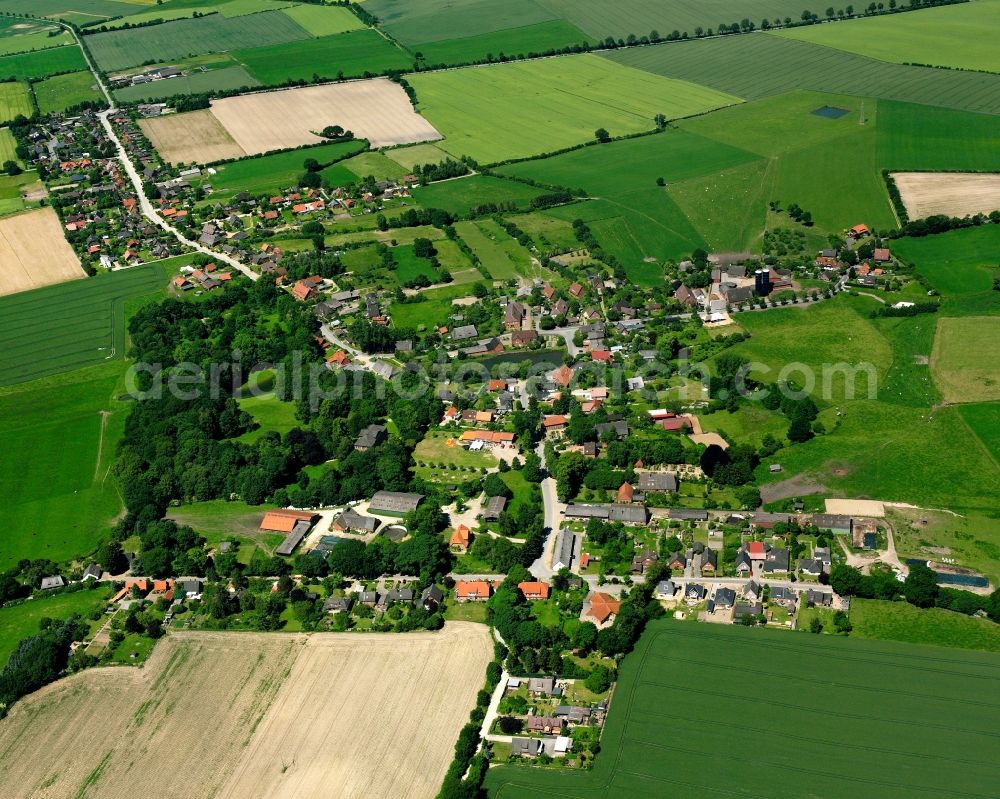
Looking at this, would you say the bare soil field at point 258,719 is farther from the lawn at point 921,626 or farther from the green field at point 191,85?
the green field at point 191,85

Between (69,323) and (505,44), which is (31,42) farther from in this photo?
(69,323)

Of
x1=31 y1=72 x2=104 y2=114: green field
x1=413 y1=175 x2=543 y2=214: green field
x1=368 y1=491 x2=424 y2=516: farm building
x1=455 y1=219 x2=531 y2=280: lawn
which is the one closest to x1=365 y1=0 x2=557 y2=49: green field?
x1=31 y1=72 x2=104 y2=114: green field

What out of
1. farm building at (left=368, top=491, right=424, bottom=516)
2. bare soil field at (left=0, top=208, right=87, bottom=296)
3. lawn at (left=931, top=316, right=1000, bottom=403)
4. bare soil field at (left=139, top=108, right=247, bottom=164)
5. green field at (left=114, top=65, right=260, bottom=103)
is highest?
green field at (left=114, top=65, right=260, bottom=103)

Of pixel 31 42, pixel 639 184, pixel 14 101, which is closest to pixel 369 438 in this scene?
pixel 639 184

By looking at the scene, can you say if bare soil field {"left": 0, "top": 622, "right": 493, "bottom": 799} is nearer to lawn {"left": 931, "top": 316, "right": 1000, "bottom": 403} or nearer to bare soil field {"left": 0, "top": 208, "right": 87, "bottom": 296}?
lawn {"left": 931, "top": 316, "right": 1000, "bottom": 403}

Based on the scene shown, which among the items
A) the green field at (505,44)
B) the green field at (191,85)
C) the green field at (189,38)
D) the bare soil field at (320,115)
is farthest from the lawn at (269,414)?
the green field at (189,38)

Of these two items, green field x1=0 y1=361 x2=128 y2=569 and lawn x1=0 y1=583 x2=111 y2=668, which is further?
green field x1=0 y1=361 x2=128 y2=569

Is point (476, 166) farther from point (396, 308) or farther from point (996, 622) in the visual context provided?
point (996, 622)
